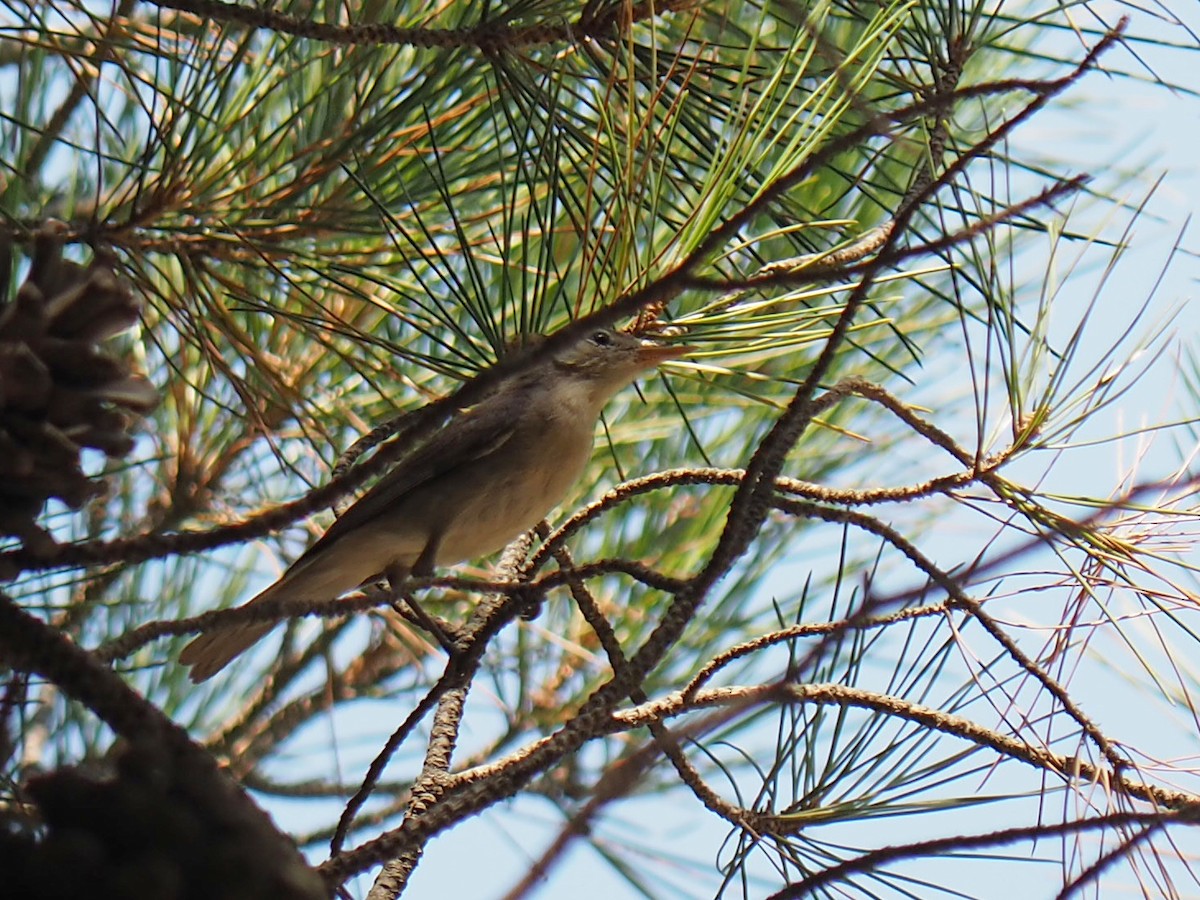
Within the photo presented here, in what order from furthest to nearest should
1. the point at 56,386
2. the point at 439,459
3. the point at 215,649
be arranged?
the point at 439,459 → the point at 215,649 → the point at 56,386

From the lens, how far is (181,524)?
243cm

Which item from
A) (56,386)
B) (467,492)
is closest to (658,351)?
(467,492)

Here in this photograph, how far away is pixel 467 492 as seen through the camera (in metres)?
2.25

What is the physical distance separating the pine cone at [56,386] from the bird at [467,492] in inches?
50.1

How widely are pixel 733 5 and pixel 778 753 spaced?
4.28 ft

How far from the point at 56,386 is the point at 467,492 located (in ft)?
4.69

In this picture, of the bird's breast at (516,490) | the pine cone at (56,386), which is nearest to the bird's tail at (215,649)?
the bird's breast at (516,490)

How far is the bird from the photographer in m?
2.18

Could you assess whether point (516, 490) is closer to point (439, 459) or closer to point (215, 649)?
point (439, 459)

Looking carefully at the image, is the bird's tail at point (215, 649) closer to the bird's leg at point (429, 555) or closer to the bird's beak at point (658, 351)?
the bird's leg at point (429, 555)

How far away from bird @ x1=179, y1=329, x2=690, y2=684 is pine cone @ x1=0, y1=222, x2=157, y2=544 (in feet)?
4.17

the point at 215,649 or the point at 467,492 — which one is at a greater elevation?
the point at 467,492

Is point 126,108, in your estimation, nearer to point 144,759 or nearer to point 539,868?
point 144,759

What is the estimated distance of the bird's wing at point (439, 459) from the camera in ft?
7.55
